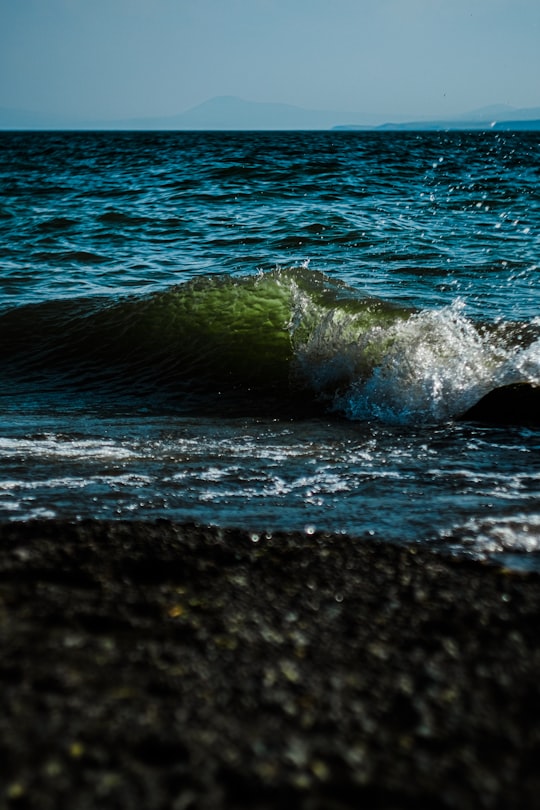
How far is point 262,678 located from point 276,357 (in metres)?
5.86

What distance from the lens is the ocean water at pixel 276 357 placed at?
3.76 metres

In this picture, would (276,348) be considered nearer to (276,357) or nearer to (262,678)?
(276,357)

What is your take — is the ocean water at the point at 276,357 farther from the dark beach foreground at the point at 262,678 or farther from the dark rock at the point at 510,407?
the dark beach foreground at the point at 262,678

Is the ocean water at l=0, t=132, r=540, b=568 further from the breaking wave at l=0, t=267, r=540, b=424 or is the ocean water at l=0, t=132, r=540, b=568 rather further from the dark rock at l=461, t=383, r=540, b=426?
the dark rock at l=461, t=383, r=540, b=426

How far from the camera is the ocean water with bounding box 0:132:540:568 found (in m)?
3.76

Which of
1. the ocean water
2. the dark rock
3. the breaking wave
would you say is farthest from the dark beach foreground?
the breaking wave

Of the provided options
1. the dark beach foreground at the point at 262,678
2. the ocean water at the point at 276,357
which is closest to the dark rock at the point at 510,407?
the ocean water at the point at 276,357

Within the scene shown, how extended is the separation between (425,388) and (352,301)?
2.29m

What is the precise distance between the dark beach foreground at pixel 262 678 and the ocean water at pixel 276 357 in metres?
0.50

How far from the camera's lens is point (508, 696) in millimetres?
1989

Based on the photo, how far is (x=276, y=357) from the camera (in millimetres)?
7750

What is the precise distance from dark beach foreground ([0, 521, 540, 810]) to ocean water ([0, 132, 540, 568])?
50 centimetres

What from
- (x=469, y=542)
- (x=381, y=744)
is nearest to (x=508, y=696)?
(x=381, y=744)

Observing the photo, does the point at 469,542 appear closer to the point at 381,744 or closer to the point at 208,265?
the point at 381,744
